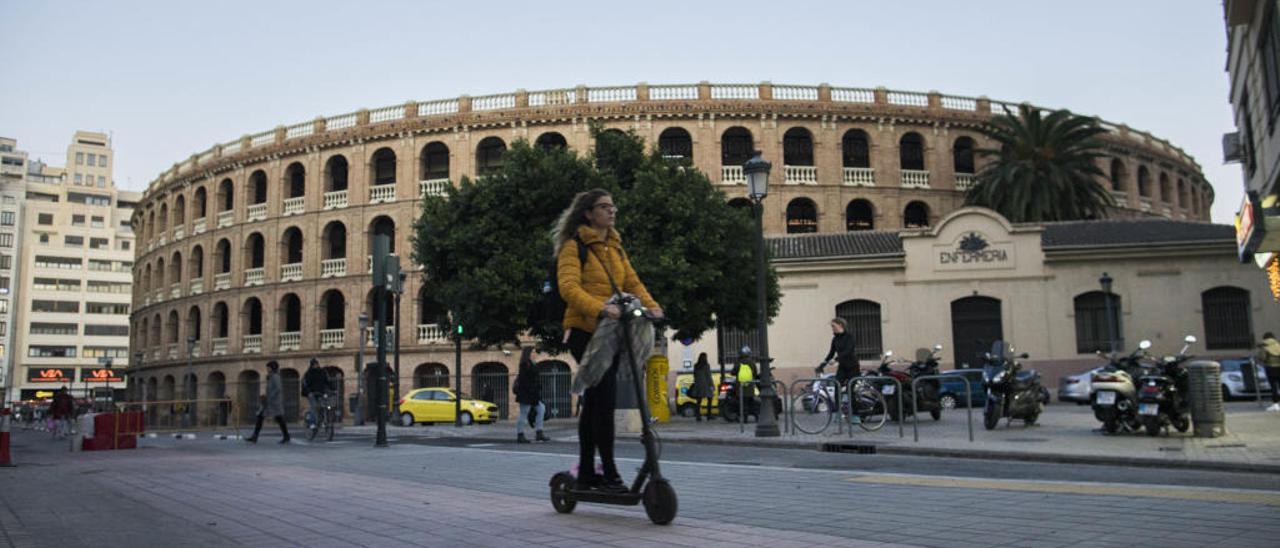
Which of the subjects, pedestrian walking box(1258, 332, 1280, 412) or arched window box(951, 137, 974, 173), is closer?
pedestrian walking box(1258, 332, 1280, 412)

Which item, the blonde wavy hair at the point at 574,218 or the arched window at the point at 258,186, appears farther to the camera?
the arched window at the point at 258,186

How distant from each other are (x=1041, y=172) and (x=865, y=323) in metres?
13.4

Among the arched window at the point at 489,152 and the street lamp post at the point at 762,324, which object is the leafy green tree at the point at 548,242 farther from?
the arched window at the point at 489,152

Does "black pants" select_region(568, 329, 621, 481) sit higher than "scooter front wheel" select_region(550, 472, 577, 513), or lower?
higher

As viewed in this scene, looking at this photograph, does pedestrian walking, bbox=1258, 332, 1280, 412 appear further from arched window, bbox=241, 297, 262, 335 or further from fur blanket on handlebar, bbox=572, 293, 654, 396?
arched window, bbox=241, 297, 262, 335

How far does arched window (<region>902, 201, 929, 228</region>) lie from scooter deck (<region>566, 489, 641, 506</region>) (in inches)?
1606

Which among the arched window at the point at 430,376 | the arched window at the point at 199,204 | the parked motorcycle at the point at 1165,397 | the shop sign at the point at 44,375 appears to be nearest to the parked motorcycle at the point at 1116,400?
the parked motorcycle at the point at 1165,397

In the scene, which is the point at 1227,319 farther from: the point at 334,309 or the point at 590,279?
the point at 334,309

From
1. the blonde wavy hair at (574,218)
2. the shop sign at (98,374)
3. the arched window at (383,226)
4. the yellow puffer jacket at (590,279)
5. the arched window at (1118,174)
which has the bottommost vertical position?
the yellow puffer jacket at (590,279)

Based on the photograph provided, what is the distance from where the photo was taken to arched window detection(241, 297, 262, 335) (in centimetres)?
4578

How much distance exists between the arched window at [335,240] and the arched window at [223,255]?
22.0ft

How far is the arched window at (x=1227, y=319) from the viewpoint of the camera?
30.3m

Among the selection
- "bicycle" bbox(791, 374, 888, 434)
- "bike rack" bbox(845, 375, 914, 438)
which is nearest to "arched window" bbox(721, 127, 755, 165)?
"bike rack" bbox(845, 375, 914, 438)

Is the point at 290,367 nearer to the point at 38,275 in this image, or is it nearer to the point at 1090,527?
the point at 1090,527
